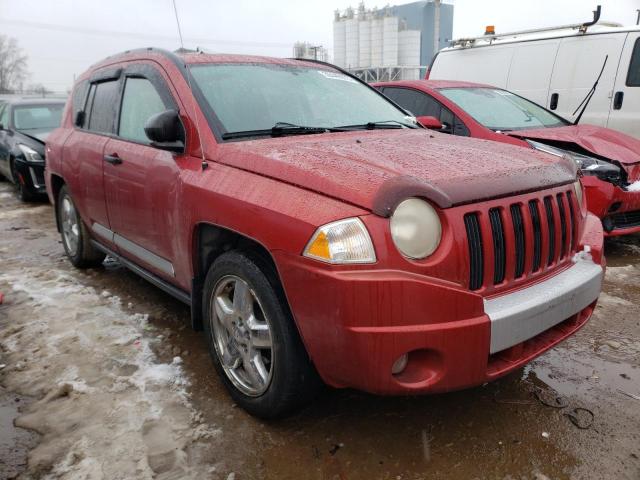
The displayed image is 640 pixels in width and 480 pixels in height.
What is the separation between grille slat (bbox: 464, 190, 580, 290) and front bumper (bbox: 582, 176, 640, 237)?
2659mm

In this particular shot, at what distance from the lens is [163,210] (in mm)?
2918

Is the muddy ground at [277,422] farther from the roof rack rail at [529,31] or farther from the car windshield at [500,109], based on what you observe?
the roof rack rail at [529,31]

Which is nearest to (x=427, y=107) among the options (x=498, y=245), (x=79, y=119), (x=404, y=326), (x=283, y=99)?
(x=283, y=99)

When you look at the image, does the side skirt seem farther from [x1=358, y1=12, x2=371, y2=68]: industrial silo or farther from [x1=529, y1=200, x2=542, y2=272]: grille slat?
[x1=358, y1=12, x2=371, y2=68]: industrial silo

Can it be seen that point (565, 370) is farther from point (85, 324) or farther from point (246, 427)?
point (85, 324)

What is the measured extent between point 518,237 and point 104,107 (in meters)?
3.14

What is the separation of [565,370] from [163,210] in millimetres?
2369

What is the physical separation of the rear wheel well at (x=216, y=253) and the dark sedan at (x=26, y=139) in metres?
6.29

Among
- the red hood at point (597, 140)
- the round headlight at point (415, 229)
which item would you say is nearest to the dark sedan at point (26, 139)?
the red hood at point (597, 140)

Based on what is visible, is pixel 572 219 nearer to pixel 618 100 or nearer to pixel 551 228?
pixel 551 228

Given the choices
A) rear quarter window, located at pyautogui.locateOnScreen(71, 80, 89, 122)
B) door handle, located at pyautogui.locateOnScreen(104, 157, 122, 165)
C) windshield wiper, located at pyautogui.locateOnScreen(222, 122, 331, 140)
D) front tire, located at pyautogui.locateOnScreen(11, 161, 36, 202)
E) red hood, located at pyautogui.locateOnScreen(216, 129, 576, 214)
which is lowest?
front tire, located at pyautogui.locateOnScreen(11, 161, 36, 202)

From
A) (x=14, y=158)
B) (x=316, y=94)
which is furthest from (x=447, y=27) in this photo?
(x=316, y=94)

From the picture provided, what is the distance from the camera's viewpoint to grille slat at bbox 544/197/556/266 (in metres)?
2.28

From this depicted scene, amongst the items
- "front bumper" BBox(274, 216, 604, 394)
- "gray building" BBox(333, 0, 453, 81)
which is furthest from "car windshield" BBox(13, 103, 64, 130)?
"gray building" BBox(333, 0, 453, 81)
